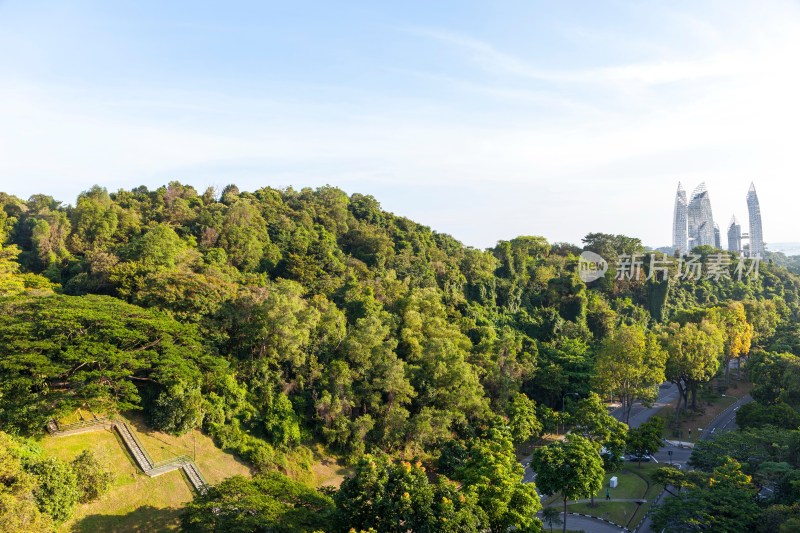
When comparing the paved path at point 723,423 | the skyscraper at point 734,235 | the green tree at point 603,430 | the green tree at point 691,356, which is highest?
the skyscraper at point 734,235

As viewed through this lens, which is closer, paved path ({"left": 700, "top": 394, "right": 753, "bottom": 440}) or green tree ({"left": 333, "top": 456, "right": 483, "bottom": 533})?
green tree ({"left": 333, "top": 456, "right": 483, "bottom": 533})

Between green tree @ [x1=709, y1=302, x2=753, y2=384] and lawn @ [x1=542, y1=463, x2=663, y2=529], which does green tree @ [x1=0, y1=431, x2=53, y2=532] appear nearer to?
lawn @ [x1=542, y1=463, x2=663, y2=529]

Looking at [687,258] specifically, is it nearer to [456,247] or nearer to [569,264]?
[569,264]

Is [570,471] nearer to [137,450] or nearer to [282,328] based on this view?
[282,328]

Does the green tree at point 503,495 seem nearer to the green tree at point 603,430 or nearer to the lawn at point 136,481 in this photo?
the green tree at point 603,430

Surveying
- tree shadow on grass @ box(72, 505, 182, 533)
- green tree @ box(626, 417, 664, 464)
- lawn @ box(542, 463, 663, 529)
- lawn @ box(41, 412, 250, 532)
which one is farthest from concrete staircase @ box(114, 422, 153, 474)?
green tree @ box(626, 417, 664, 464)

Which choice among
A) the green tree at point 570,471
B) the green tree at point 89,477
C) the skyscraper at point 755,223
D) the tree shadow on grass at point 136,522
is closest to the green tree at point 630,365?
the green tree at point 570,471
